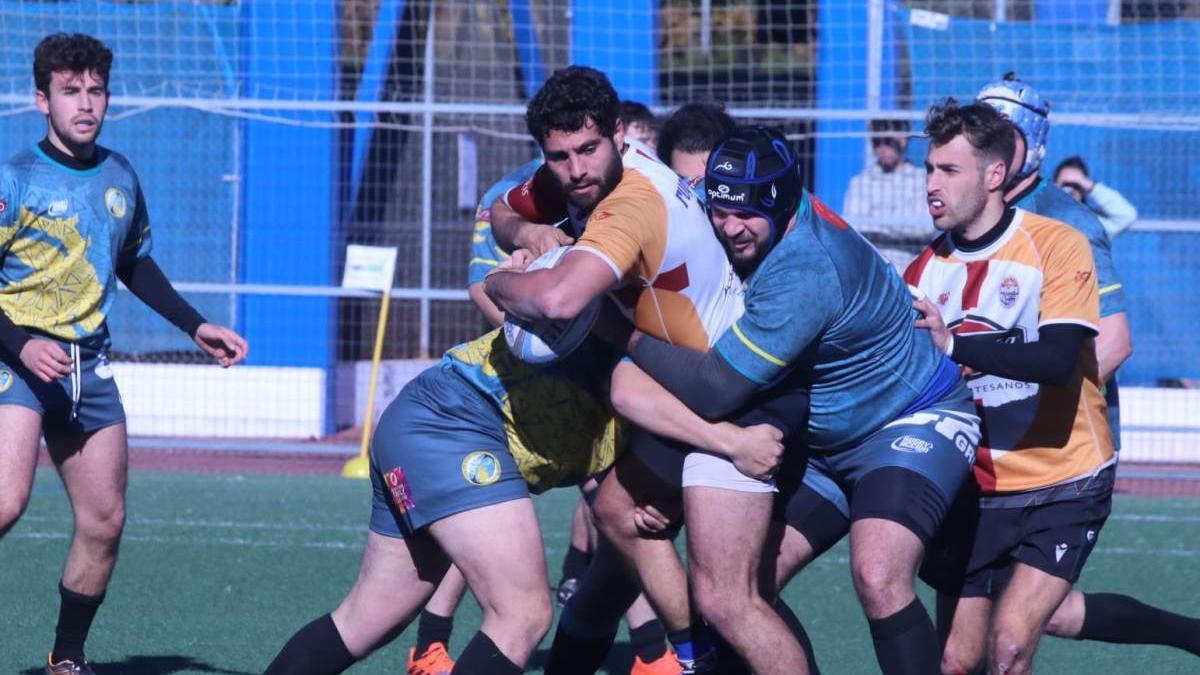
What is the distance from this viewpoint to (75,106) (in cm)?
563

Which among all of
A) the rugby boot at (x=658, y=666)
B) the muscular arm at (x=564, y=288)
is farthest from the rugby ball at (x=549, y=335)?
the rugby boot at (x=658, y=666)

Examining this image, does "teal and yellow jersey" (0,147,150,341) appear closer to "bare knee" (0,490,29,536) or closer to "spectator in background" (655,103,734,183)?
"bare knee" (0,490,29,536)

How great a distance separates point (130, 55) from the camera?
527 inches

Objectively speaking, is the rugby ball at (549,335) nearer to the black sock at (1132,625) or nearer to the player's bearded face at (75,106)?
the player's bearded face at (75,106)

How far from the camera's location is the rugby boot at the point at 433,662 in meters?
5.62

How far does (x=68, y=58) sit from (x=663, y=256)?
2.45 m

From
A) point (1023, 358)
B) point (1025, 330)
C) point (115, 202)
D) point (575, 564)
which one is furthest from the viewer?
point (575, 564)

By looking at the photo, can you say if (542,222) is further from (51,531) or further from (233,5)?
(233,5)

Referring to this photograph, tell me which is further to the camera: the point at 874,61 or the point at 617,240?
the point at 874,61

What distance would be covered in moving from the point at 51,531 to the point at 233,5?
5.90m

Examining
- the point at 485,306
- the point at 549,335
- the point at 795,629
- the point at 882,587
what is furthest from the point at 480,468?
the point at 485,306

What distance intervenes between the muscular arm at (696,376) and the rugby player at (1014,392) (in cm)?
74

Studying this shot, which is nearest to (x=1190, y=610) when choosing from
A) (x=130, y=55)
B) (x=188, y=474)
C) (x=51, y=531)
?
(x=51, y=531)

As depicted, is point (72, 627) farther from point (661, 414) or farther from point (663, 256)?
point (663, 256)
